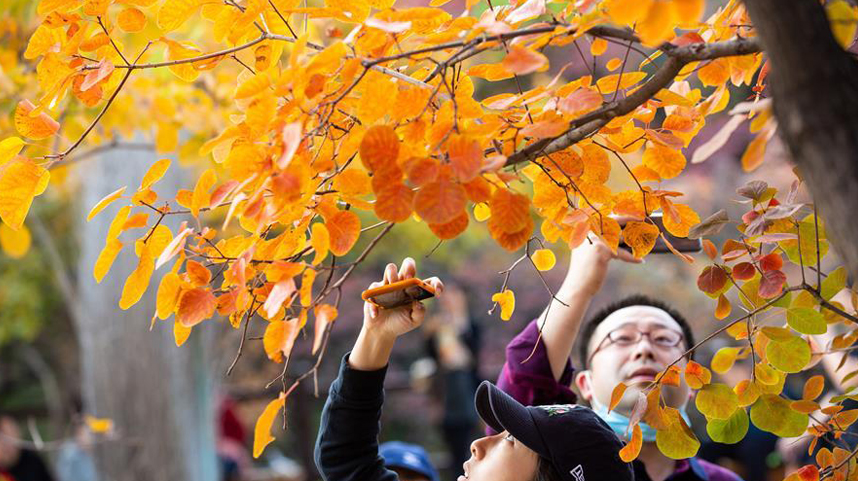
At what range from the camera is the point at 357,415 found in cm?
177

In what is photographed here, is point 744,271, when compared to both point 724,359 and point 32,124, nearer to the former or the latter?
point 724,359

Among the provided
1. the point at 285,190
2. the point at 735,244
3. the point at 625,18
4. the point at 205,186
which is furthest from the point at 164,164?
the point at 735,244

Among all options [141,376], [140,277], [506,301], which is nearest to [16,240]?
[140,277]

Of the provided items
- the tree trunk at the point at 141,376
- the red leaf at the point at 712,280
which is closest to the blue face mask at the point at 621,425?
the red leaf at the point at 712,280

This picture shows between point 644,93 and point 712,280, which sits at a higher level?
point 644,93

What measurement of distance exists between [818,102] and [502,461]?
1.06 meters

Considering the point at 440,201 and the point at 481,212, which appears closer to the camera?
the point at 440,201

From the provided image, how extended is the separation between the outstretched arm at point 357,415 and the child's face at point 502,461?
0.19 m

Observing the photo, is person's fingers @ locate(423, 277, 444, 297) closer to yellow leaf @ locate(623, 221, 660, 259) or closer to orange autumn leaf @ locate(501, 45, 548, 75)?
yellow leaf @ locate(623, 221, 660, 259)

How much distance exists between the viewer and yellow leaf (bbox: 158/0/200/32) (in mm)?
1411

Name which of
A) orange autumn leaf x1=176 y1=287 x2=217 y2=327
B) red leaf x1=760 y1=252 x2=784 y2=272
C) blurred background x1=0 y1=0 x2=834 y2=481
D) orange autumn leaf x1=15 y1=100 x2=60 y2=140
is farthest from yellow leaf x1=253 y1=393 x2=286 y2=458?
blurred background x1=0 y1=0 x2=834 y2=481

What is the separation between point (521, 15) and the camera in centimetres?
131

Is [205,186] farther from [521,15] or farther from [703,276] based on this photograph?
[703,276]

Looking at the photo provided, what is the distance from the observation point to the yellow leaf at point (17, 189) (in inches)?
55.2
